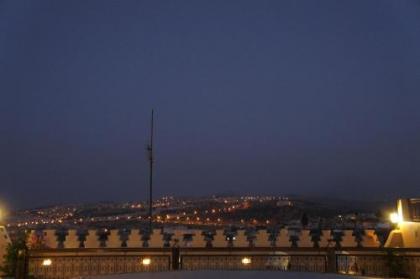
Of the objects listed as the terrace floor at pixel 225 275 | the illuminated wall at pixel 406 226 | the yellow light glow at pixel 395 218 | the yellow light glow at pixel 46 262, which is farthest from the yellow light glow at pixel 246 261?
the terrace floor at pixel 225 275

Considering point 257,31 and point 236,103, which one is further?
point 236,103

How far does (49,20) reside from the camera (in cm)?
1670

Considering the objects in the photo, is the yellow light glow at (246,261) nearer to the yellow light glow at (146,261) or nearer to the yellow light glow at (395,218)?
the yellow light glow at (146,261)

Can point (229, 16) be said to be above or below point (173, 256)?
above

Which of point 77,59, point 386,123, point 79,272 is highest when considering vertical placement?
point 77,59

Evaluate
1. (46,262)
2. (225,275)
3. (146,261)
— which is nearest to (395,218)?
(146,261)

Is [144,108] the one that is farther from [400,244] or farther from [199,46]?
[400,244]

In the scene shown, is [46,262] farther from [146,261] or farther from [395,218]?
[395,218]

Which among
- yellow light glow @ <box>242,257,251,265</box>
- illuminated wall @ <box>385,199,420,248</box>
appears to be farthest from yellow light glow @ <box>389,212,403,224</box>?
yellow light glow @ <box>242,257,251,265</box>

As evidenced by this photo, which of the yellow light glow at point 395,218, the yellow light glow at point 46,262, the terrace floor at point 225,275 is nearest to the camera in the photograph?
the terrace floor at point 225,275

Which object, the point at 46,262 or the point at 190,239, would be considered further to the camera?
the point at 190,239

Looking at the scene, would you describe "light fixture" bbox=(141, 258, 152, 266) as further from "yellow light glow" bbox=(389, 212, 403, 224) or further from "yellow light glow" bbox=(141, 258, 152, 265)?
"yellow light glow" bbox=(389, 212, 403, 224)

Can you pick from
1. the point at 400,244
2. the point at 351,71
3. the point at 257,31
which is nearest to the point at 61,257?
the point at 400,244

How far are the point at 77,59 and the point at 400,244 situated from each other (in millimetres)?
15239
